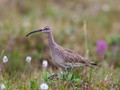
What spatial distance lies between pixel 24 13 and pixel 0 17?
4.58 feet

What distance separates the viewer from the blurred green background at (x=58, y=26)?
1220cm

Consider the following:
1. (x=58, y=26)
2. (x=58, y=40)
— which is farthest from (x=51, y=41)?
(x=58, y=26)

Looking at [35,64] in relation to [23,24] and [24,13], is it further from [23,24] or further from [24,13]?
[24,13]

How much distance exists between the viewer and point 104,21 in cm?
1584

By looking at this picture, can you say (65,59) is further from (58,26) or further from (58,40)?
(58,26)

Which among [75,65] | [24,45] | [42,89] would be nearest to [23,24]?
[24,45]

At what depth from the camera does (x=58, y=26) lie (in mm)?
14453

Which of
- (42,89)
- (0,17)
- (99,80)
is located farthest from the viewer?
(0,17)

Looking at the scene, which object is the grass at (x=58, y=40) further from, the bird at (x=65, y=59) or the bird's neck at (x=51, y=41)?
the bird's neck at (x=51, y=41)

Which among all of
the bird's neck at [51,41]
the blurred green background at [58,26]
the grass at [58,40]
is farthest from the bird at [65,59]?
the blurred green background at [58,26]

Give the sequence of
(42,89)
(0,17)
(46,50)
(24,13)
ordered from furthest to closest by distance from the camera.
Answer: (24,13), (0,17), (46,50), (42,89)

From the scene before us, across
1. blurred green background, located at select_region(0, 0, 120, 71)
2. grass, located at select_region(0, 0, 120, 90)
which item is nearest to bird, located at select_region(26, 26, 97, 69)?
grass, located at select_region(0, 0, 120, 90)

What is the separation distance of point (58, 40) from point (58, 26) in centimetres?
127

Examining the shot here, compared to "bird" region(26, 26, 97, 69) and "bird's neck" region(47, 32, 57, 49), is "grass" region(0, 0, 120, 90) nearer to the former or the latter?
"bird" region(26, 26, 97, 69)
